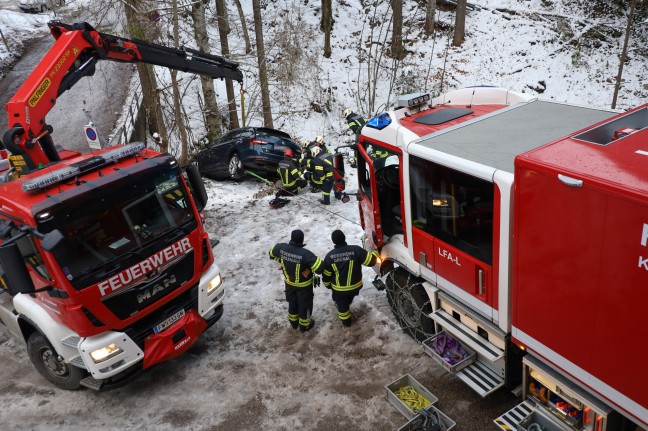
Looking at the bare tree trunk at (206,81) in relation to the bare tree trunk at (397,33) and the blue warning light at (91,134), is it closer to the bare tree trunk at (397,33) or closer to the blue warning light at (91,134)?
the blue warning light at (91,134)

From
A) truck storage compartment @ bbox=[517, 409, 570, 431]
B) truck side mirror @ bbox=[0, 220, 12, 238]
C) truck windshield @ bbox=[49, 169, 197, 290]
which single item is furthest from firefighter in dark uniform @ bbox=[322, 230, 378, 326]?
truck side mirror @ bbox=[0, 220, 12, 238]

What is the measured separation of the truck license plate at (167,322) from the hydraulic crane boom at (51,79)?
2.98m

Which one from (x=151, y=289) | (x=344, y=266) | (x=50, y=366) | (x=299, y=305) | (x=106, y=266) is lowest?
(x=50, y=366)

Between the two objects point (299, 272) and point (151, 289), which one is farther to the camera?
point (299, 272)

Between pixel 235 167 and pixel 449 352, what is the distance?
343 inches

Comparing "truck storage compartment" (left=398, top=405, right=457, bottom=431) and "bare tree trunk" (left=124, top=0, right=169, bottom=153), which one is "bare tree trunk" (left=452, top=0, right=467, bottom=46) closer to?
"bare tree trunk" (left=124, top=0, right=169, bottom=153)

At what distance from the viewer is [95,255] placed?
5461 mm

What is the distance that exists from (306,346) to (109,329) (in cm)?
253

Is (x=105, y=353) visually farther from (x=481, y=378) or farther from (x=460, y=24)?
(x=460, y=24)

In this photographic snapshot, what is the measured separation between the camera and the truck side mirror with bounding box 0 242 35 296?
5062mm

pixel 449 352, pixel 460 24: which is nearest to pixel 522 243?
pixel 449 352

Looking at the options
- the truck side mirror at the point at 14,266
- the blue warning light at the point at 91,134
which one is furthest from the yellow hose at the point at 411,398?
the blue warning light at the point at 91,134

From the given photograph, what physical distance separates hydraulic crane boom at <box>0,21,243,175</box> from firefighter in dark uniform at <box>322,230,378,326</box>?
4237mm

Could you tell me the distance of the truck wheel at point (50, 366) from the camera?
20.5 ft
